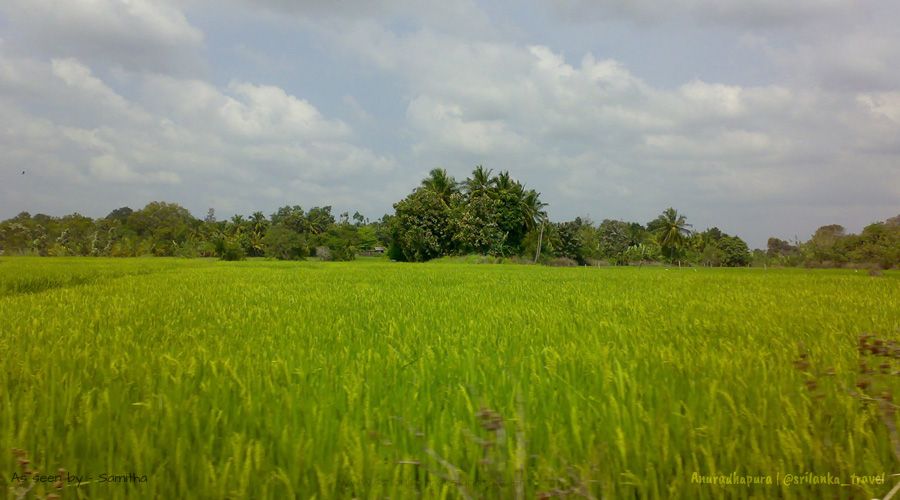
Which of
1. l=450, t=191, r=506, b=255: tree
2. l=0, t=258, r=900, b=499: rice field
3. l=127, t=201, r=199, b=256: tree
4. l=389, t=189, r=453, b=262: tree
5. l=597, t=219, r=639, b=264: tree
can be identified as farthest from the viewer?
l=597, t=219, r=639, b=264: tree

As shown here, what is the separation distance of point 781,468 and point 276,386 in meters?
1.73

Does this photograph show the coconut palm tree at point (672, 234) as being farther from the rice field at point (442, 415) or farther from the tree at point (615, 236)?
the rice field at point (442, 415)

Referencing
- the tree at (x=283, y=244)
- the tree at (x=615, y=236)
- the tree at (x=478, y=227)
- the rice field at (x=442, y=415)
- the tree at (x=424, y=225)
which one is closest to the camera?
the rice field at (x=442, y=415)

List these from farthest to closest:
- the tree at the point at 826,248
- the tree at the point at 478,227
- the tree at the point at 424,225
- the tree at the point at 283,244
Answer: the tree at the point at 283,244 < the tree at the point at 424,225 < the tree at the point at 478,227 < the tree at the point at 826,248

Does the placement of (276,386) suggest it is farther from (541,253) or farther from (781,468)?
(541,253)

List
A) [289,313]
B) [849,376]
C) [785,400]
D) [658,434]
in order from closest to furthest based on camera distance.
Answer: [658,434] < [785,400] < [849,376] < [289,313]

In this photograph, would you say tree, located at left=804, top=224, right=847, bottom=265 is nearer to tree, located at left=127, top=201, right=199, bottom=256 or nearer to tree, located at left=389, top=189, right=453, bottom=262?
tree, located at left=389, top=189, right=453, bottom=262

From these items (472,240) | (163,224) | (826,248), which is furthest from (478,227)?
(163,224)

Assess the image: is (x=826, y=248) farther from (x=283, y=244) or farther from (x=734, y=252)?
(x=283, y=244)

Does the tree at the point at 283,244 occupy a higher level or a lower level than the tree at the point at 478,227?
lower

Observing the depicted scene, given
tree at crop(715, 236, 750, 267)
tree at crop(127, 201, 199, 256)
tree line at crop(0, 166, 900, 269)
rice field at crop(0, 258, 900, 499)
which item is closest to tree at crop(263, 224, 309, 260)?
tree line at crop(0, 166, 900, 269)

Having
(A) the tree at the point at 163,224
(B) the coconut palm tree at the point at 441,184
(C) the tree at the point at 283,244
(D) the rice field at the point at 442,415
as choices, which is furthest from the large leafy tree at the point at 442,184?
(D) the rice field at the point at 442,415

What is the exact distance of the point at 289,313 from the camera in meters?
4.41

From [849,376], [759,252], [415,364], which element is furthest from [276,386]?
[759,252]
